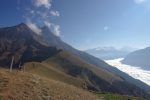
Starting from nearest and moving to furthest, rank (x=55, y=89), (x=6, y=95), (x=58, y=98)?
1. (x=6, y=95)
2. (x=58, y=98)
3. (x=55, y=89)

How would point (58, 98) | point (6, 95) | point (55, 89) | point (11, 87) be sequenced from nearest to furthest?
point (6, 95) < point (11, 87) < point (58, 98) < point (55, 89)

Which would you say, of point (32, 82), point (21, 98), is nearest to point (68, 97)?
point (32, 82)

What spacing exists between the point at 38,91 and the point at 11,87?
132 inches

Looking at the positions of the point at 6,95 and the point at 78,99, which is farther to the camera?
the point at 78,99

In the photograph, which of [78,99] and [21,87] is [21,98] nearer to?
[21,87]

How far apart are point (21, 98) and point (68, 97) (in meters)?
7.31

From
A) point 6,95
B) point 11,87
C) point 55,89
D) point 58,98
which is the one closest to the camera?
point 6,95

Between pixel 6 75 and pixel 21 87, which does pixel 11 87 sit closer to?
pixel 21 87

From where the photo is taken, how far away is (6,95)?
2830cm

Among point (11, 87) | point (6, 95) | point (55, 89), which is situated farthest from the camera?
point (55, 89)

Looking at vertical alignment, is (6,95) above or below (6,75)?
below

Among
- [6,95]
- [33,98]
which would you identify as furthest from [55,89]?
[6,95]

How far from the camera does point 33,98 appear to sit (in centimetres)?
3000

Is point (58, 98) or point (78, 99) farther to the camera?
point (78, 99)
